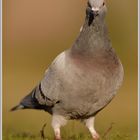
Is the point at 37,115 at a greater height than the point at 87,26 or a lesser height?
lesser

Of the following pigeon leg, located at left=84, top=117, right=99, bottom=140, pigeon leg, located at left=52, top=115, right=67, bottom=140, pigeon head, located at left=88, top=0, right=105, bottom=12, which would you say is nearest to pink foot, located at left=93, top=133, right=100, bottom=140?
pigeon leg, located at left=84, top=117, right=99, bottom=140

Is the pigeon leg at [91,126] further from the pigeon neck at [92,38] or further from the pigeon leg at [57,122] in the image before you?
the pigeon neck at [92,38]

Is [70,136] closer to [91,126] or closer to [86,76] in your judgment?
[91,126]

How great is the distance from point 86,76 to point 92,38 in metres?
0.34

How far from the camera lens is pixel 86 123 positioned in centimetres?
517

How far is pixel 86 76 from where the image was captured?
482 centimetres

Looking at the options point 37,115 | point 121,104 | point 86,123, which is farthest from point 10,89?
point 86,123

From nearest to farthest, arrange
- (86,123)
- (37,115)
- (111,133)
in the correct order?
(86,123), (111,133), (37,115)

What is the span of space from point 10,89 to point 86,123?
6.71ft

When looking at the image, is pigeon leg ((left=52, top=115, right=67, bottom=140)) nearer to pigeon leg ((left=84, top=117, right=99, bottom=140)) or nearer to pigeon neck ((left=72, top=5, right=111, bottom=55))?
pigeon leg ((left=84, top=117, right=99, bottom=140))

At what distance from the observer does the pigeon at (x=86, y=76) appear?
483 cm

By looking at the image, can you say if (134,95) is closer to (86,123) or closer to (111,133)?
(111,133)

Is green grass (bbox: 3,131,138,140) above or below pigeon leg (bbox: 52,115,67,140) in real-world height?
below

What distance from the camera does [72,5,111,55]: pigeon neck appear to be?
491cm
